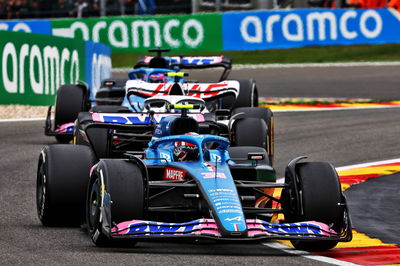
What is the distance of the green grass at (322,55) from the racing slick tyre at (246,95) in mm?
11763

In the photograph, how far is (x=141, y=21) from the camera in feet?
97.5

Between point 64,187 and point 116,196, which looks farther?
point 64,187

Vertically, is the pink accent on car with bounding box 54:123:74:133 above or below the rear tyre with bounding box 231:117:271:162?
below

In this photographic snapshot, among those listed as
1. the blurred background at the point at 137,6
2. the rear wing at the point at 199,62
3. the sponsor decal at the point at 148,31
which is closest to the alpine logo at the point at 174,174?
the rear wing at the point at 199,62

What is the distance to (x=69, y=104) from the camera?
16.9m

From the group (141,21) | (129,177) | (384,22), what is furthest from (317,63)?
(129,177)

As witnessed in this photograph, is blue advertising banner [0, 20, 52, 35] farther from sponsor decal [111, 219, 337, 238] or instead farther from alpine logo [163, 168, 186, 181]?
sponsor decal [111, 219, 337, 238]

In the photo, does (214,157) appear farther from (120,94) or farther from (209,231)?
(120,94)

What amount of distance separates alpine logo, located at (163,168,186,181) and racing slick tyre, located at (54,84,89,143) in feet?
25.6

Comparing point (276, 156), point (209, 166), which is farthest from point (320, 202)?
point (276, 156)

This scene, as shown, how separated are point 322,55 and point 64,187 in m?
20.4

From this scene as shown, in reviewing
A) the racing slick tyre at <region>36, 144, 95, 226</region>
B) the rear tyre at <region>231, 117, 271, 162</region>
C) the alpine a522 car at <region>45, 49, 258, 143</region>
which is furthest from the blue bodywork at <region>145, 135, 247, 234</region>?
the alpine a522 car at <region>45, 49, 258, 143</region>

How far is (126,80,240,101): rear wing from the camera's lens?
47.4ft

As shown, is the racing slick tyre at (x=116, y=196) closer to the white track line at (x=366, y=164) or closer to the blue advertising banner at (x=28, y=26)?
the white track line at (x=366, y=164)
